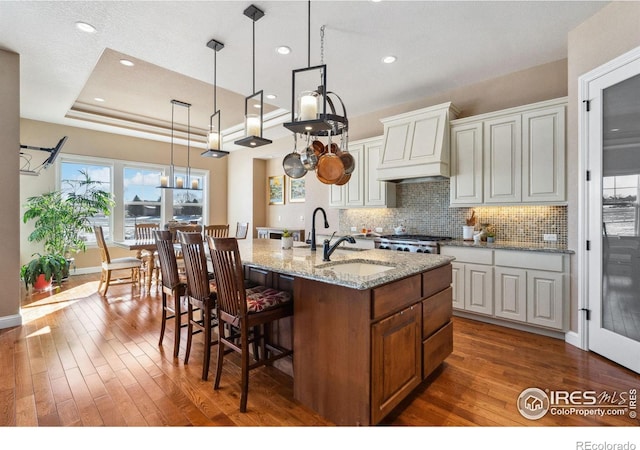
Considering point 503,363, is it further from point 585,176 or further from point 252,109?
point 252,109

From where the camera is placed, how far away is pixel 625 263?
2.41m

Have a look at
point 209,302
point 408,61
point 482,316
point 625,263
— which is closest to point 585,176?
point 625,263

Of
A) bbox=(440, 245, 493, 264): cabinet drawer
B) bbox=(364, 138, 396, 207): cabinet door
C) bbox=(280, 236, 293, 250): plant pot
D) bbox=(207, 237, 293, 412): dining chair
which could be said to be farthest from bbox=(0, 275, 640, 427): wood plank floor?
bbox=(364, 138, 396, 207): cabinet door

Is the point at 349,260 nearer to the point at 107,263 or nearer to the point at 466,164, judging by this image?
the point at 466,164

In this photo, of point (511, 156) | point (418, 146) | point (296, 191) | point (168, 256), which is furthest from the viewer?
point (296, 191)

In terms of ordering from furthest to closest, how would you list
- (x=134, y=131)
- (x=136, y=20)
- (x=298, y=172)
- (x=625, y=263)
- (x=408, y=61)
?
1. (x=134, y=131)
2. (x=408, y=61)
3. (x=298, y=172)
4. (x=136, y=20)
5. (x=625, y=263)

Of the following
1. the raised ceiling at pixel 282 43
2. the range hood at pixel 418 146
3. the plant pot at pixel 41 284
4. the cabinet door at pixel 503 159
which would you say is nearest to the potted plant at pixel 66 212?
the plant pot at pixel 41 284

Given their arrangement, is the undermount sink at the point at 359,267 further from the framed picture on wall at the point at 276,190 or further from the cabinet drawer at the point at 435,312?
the framed picture on wall at the point at 276,190

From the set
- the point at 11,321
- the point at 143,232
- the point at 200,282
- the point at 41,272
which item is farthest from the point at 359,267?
the point at 41,272

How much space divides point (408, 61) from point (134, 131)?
17.8ft

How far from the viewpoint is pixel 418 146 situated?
386cm

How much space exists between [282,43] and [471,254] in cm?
294

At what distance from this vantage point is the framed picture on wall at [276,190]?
7.20m

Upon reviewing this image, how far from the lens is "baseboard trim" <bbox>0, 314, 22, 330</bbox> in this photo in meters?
3.17
